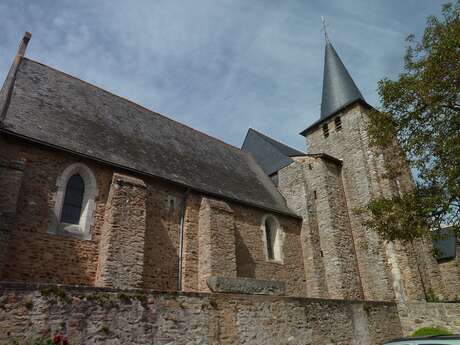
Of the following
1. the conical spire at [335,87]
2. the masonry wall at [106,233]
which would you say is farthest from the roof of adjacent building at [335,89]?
the masonry wall at [106,233]

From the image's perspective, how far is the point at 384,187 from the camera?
604 inches

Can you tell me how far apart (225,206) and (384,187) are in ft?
24.7

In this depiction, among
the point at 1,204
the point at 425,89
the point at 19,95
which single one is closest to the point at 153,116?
the point at 19,95

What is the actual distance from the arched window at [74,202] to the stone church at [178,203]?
3cm

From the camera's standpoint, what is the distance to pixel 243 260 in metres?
12.5

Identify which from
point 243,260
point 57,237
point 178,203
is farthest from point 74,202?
point 243,260

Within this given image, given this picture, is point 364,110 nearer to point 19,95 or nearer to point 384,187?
point 384,187

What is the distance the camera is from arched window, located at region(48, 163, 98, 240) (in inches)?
Answer: 360

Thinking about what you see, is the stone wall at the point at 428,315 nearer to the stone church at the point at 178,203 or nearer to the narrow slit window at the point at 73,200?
the stone church at the point at 178,203

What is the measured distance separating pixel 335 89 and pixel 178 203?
12.6 meters

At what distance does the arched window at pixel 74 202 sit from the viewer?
9.16 m

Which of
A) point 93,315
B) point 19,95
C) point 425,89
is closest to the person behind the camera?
point 93,315

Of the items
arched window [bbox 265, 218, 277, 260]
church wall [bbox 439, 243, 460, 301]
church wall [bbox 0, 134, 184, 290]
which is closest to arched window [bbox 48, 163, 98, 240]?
church wall [bbox 0, 134, 184, 290]

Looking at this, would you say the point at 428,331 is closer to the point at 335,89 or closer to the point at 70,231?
the point at 70,231
